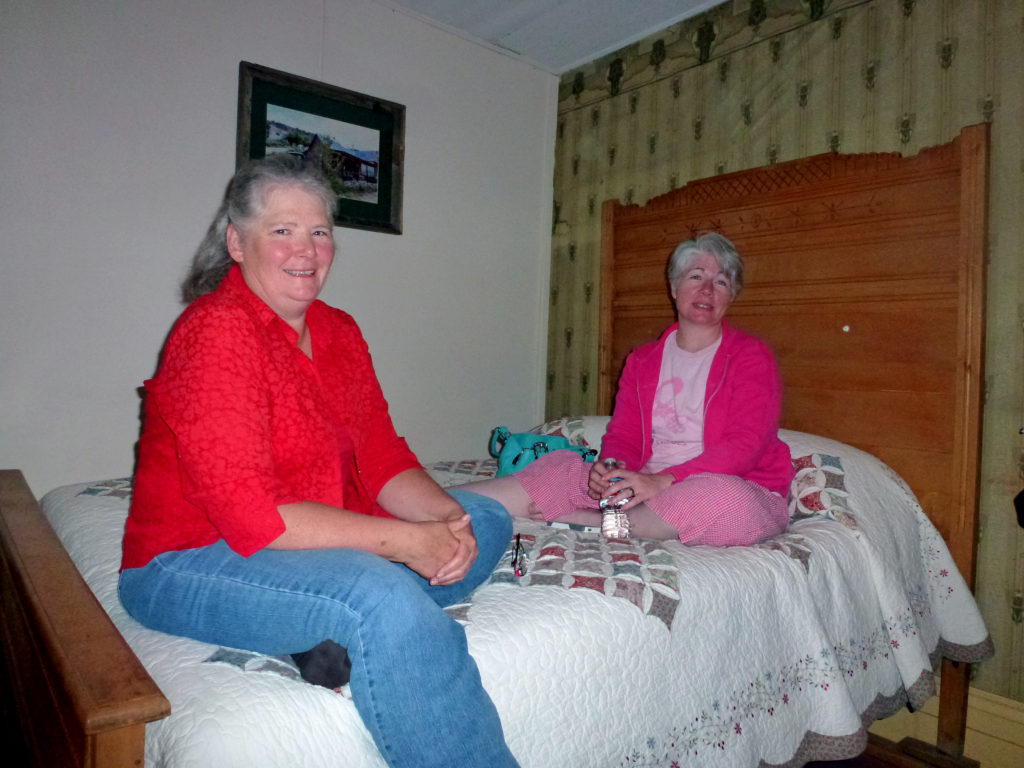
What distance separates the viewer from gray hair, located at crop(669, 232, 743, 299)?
2.06 meters

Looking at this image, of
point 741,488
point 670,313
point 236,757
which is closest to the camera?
point 236,757

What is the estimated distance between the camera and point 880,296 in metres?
2.11

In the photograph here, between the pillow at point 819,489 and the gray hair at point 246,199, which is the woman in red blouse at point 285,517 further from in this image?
the pillow at point 819,489

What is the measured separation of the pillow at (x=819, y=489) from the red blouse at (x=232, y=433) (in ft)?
4.33

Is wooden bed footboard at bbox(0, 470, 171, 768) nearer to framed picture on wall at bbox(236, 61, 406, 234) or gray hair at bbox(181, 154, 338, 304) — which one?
gray hair at bbox(181, 154, 338, 304)

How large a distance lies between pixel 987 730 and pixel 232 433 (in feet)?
7.40

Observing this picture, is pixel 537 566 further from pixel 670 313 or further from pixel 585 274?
pixel 585 274

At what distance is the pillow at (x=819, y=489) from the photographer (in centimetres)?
183

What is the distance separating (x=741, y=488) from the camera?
1.66m

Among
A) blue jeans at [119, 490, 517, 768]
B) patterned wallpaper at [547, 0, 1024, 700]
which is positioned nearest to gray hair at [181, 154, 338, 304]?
blue jeans at [119, 490, 517, 768]

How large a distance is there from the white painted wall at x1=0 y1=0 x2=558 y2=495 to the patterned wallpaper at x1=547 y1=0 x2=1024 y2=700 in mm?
409

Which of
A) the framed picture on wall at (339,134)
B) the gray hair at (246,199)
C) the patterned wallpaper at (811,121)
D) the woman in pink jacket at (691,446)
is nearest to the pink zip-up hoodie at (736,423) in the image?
the woman in pink jacket at (691,446)

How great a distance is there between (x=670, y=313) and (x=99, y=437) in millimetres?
2127

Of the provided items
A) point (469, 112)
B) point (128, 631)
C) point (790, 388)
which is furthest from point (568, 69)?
point (128, 631)
